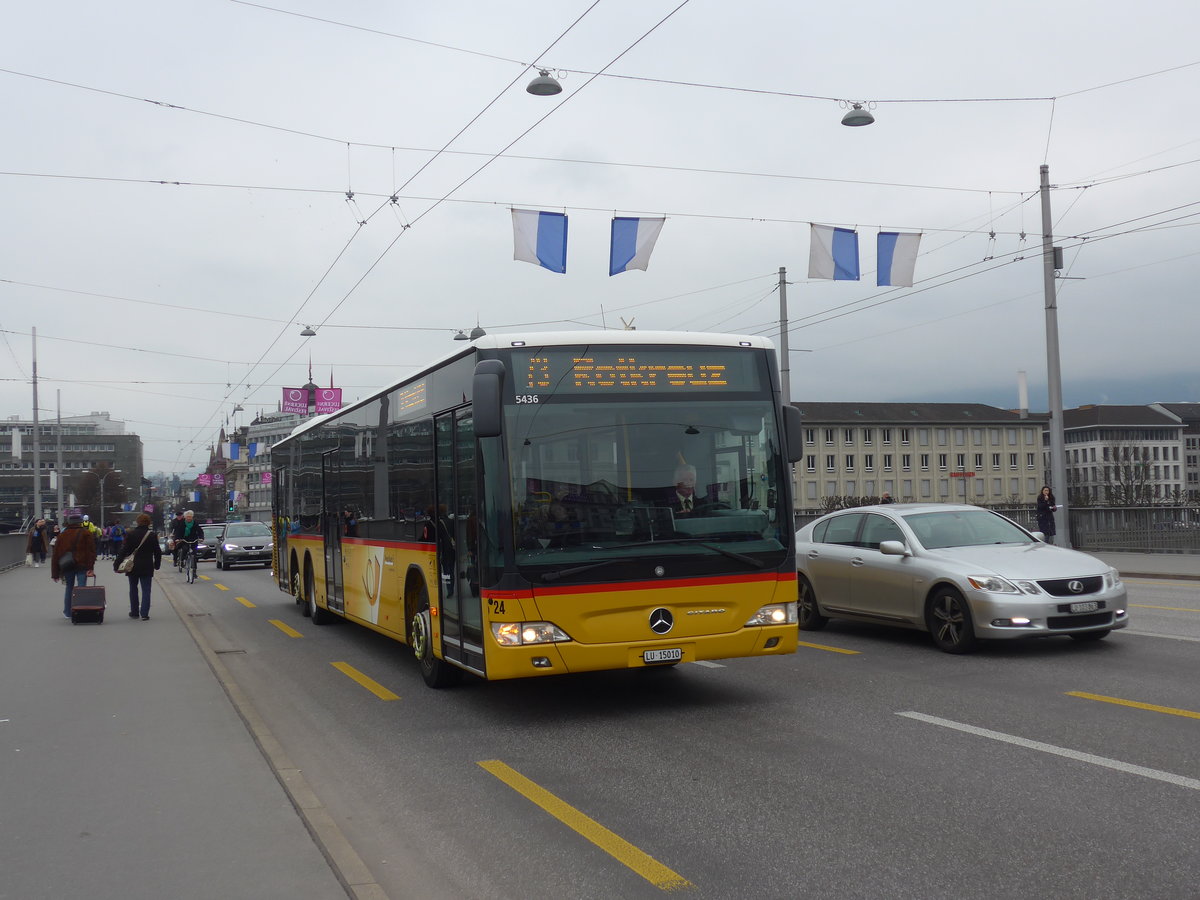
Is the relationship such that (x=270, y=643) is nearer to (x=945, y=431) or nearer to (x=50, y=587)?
(x=50, y=587)

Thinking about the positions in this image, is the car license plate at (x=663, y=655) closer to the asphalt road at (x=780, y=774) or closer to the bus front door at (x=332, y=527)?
the asphalt road at (x=780, y=774)

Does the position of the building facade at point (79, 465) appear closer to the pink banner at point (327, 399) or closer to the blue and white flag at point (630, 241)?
the pink banner at point (327, 399)

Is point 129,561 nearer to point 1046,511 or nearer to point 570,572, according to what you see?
point 570,572

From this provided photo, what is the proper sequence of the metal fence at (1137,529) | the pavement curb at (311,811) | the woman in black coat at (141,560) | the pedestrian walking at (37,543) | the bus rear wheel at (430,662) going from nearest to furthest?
1. the pavement curb at (311,811)
2. the bus rear wheel at (430,662)
3. the woman in black coat at (141,560)
4. the metal fence at (1137,529)
5. the pedestrian walking at (37,543)

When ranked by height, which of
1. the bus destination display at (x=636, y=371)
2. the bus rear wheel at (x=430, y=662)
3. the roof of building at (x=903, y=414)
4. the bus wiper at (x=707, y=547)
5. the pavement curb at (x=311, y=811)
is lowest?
the pavement curb at (x=311, y=811)

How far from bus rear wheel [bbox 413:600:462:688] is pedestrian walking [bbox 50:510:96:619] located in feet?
32.8

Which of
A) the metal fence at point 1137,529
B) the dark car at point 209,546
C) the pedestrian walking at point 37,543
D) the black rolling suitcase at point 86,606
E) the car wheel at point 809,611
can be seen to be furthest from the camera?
the dark car at point 209,546

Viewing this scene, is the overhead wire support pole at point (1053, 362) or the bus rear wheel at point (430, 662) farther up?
the overhead wire support pole at point (1053, 362)

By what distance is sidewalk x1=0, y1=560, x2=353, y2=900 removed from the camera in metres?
4.84

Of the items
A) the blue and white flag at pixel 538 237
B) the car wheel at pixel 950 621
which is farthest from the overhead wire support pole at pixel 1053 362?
the car wheel at pixel 950 621

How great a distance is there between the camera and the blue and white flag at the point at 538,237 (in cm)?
1845

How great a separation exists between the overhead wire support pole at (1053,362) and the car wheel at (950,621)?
1546cm

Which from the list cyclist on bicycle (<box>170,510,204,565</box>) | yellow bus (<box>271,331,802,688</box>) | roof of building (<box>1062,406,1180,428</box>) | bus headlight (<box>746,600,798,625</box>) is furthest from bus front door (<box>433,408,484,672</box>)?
roof of building (<box>1062,406,1180,428</box>)

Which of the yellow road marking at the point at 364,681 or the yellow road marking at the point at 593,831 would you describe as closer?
the yellow road marking at the point at 593,831
